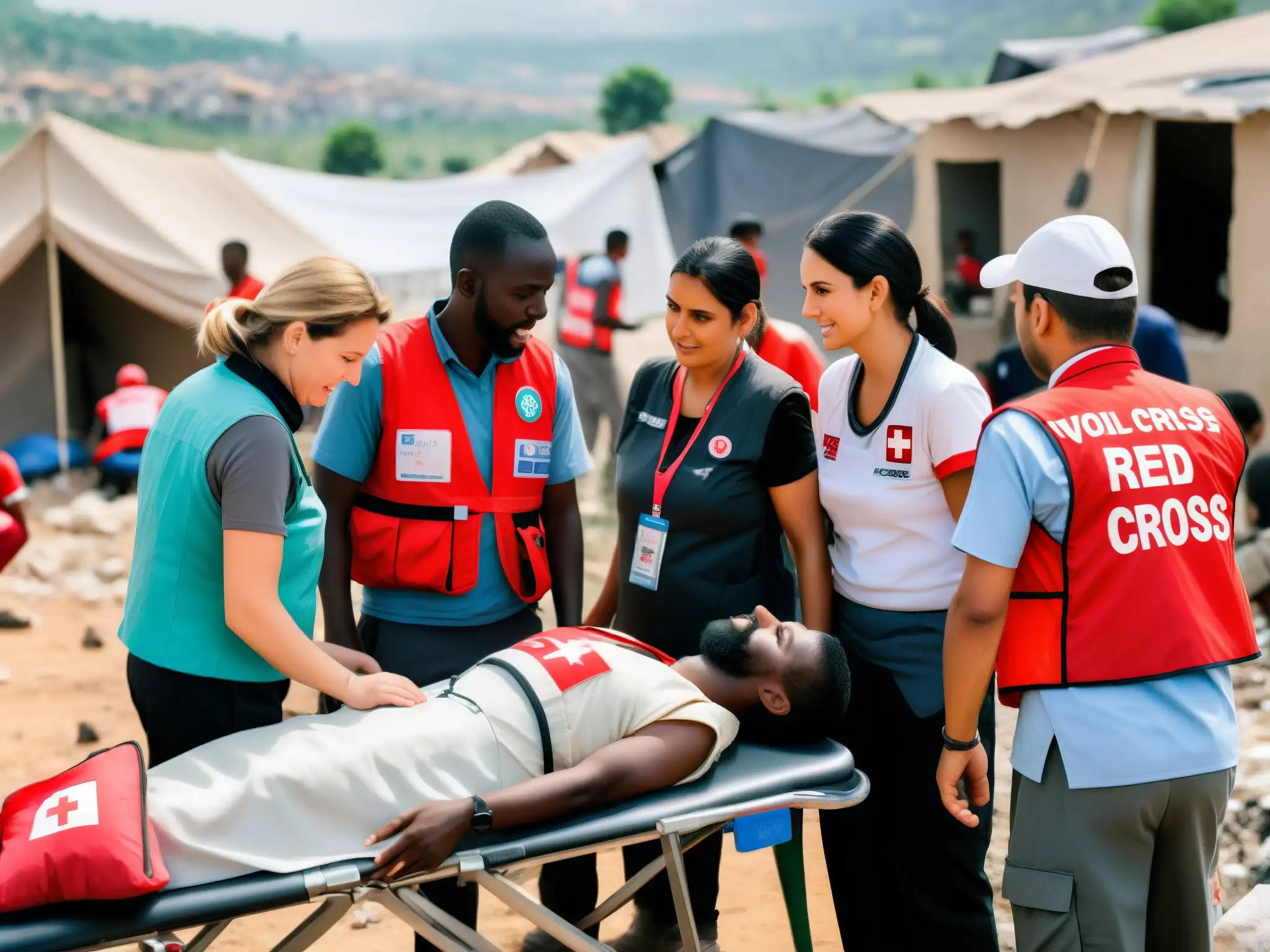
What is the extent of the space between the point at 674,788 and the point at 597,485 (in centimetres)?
608

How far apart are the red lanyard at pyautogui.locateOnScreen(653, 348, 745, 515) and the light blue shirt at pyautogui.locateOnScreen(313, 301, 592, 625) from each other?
237 mm

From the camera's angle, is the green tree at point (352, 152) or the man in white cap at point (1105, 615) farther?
the green tree at point (352, 152)

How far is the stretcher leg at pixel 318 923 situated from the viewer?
7.53 feet

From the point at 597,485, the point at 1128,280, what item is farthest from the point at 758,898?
the point at 597,485

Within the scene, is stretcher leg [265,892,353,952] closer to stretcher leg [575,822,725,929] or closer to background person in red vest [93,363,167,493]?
stretcher leg [575,822,725,929]

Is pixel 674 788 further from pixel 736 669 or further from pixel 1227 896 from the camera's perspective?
pixel 1227 896

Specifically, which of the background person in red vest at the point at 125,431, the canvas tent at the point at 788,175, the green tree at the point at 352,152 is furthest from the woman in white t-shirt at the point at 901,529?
the green tree at the point at 352,152

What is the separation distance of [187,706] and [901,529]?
1.39 metres

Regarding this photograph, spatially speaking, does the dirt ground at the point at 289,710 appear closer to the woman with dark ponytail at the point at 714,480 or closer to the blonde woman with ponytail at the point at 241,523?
the woman with dark ponytail at the point at 714,480

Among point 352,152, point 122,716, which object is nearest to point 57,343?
point 122,716

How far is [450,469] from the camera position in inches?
111

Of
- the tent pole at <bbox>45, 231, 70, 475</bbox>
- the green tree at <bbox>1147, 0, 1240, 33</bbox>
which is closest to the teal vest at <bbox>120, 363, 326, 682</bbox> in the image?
the tent pole at <bbox>45, 231, 70, 475</bbox>

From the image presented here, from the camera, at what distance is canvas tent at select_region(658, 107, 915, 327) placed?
412 inches

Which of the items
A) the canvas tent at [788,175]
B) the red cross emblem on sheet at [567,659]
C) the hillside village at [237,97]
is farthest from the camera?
the hillside village at [237,97]
